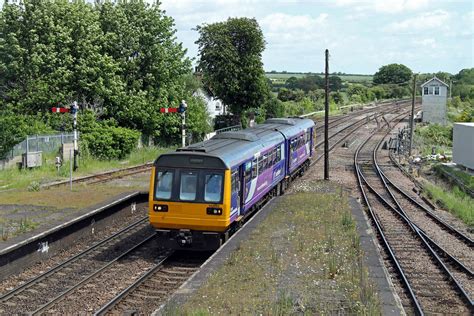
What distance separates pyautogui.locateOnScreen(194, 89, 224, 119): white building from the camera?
5644cm

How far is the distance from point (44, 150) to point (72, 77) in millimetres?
5444

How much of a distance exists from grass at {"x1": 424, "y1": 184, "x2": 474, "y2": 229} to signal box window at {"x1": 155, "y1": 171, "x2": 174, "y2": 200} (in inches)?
474

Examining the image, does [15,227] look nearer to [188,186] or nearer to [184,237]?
[184,237]

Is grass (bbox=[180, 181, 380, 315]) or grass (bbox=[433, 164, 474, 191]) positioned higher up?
grass (bbox=[433, 164, 474, 191])

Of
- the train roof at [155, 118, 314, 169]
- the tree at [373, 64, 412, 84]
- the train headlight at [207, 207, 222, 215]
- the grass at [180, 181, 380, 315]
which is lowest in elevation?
the grass at [180, 181, 380, 315]

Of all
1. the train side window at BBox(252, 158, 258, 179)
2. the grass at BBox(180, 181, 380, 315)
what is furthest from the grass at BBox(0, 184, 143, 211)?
the grass at BBox(180, 181, 380, 315)

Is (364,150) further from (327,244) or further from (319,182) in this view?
(327,244)

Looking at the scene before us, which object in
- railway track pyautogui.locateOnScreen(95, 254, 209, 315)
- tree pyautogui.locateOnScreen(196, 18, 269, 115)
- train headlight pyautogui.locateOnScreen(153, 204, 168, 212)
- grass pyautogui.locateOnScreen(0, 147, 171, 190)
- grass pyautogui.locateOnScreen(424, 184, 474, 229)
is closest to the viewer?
railway track pyautogui.locateOnScreen(95, 254, 209, 315)

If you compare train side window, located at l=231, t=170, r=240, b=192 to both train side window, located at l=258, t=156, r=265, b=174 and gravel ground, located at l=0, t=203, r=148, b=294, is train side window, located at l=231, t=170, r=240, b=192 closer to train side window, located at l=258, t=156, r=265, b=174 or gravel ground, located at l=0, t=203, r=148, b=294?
train side window, located at l=258, t=156, r=265, b=174

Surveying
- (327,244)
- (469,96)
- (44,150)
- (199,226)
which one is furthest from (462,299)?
(469,96)

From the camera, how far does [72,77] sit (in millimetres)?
34906

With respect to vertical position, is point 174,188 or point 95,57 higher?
point 95,57

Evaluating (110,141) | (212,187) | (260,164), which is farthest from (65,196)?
(110,141)

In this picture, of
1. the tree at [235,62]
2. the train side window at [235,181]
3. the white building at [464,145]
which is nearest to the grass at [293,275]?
the train side window at [235,181]
